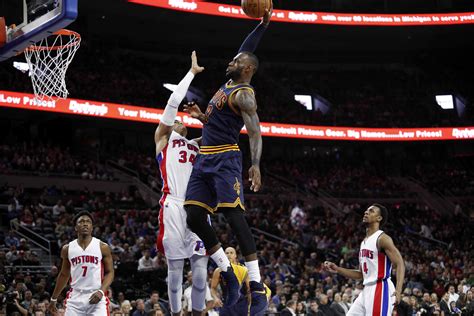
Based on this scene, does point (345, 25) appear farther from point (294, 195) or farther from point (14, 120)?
point (14, 120)

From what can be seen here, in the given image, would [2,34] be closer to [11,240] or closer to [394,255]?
[394,255]

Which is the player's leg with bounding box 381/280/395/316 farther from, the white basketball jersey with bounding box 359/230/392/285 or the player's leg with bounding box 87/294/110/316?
the player's leg with bounding box 87/294/110/316

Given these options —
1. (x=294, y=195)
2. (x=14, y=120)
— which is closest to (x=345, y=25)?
(x=294, y=195)

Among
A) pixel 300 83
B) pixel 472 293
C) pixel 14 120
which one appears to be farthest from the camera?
pixel 300 83

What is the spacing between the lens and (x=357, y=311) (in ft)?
28.6

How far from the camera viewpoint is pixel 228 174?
663 cm

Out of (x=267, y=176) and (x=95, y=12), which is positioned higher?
(x=95, y=12)

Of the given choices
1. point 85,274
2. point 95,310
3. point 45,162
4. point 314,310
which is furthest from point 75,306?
point 45,162

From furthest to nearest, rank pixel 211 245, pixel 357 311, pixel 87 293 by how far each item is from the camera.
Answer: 1. pixel 357 311
2. pixel 87 293
3. pixel 211 245

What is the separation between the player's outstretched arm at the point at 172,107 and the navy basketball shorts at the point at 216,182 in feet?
2.65

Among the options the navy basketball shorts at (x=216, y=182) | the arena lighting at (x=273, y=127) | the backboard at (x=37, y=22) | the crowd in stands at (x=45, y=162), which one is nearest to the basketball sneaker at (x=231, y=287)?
the navy basketball shorts at (x=216, y=182)

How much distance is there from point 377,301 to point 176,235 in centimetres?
267

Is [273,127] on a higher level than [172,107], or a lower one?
higher

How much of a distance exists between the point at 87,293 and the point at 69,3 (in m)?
3.19
